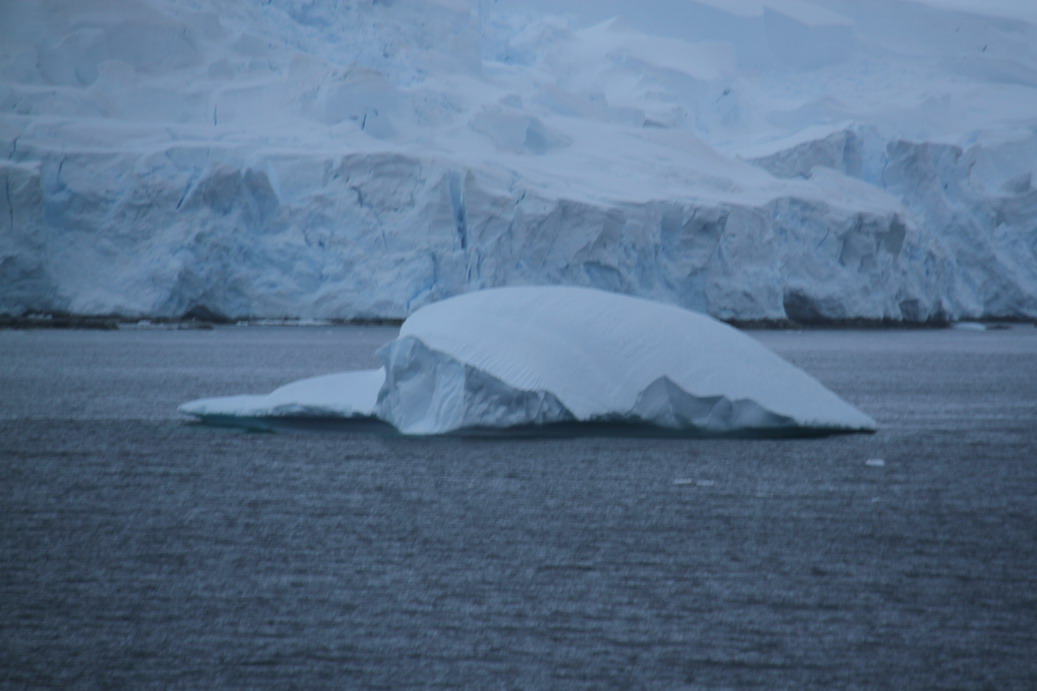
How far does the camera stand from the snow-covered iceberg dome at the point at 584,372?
24.8 feet

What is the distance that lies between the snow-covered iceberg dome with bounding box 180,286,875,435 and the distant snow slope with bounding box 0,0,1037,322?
46.3ft

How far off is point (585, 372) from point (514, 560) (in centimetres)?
291

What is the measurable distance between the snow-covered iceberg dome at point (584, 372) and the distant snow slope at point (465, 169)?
14114 mm

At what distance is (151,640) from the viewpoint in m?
3.62

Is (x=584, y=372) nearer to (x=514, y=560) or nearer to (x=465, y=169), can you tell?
(x=514, y=560)

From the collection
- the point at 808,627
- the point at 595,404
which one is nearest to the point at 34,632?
the point at 808,627

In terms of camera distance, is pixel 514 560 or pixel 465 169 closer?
pixel 514 560

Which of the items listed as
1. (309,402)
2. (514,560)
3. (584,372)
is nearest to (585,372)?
(584,372)

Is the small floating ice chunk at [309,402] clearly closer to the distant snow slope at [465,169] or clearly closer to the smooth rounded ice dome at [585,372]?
the smooth rounded ice dome at [585,372]

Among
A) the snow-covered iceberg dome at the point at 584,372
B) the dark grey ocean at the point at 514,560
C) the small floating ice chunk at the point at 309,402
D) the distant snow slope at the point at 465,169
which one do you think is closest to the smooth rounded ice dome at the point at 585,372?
the snow-covered iceberg dome at the point at 584,372

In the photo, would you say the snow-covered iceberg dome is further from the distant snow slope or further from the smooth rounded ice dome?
the distant snow slope

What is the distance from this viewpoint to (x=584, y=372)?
7570mm

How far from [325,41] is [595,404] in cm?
2647

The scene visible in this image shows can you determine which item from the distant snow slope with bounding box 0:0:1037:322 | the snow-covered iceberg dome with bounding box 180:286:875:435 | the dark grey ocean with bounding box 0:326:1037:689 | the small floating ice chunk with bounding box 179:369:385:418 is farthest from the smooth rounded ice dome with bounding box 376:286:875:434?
the distant snow slope with bounding box 0:0:1037:322
